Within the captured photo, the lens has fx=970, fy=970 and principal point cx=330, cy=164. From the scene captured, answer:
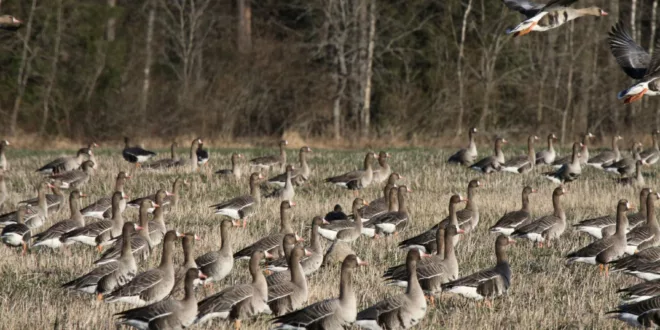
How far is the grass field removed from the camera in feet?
32.0

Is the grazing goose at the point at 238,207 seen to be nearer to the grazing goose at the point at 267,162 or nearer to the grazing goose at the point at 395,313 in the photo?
the grazing goose at the point at 267,162

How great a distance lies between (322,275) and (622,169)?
Result: 13.7 m

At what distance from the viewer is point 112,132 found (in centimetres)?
3856

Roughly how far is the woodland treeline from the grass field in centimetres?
1224

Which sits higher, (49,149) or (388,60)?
A: (388,60)

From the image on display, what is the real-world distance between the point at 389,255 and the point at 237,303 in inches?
190

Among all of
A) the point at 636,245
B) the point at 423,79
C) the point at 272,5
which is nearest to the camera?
the point at 636,245

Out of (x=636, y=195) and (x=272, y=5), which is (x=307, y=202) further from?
(x=272, y=5)

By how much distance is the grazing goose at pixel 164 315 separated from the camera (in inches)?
343

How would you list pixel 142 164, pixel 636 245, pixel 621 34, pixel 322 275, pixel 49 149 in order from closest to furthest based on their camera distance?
pixel 322 275 < pixel 636 245 < pixel 621 34 < pixel 142 164 < pixel 49 149

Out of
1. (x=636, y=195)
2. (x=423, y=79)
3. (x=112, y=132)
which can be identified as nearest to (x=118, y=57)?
(x=112, y=132)

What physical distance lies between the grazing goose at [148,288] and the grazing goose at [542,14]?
6657mm

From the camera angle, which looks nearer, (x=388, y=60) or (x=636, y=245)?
(x=636, y=245)

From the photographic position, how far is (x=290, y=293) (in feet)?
32.8
